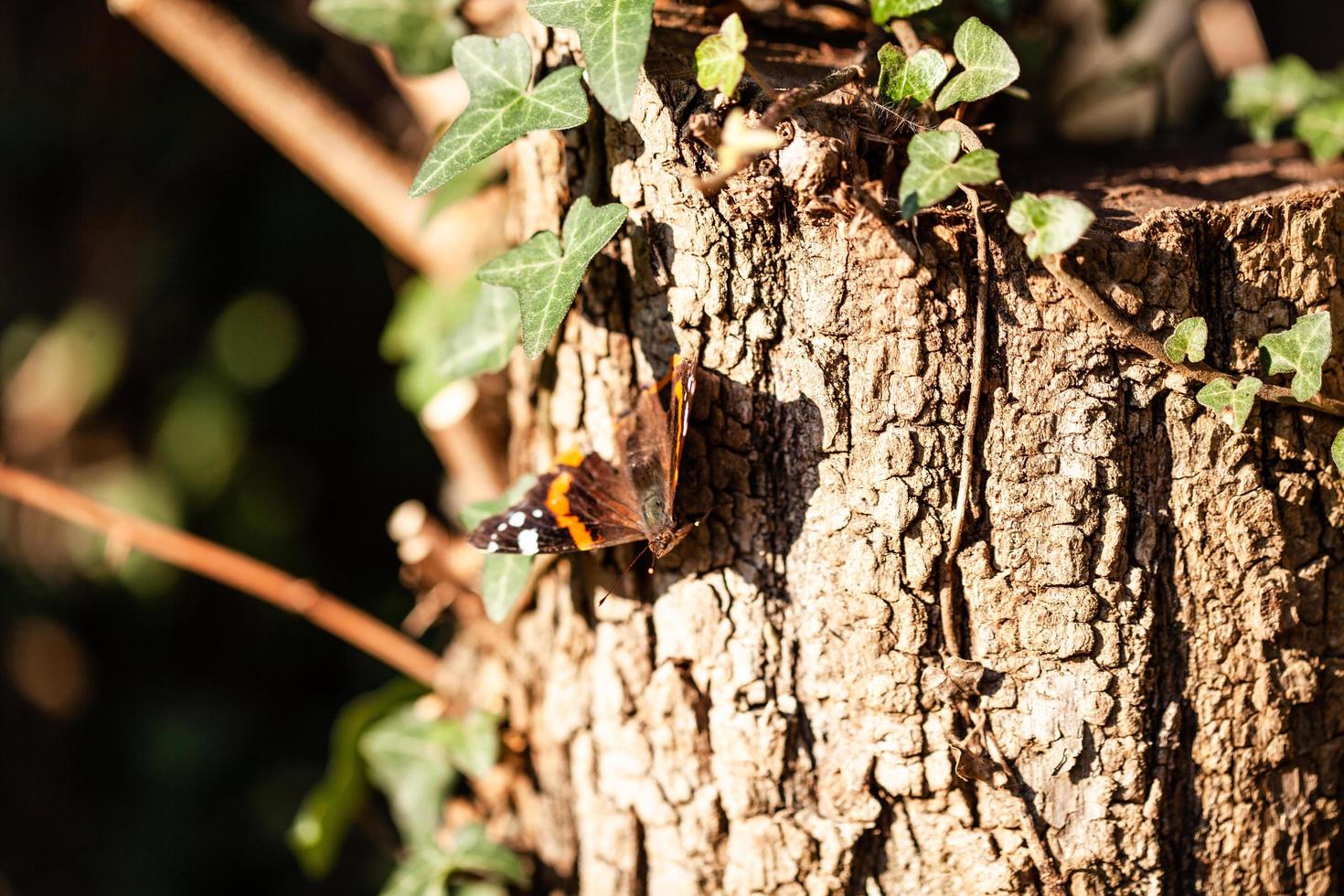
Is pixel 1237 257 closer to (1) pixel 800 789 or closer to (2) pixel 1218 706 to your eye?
(2) pixel 1218 706

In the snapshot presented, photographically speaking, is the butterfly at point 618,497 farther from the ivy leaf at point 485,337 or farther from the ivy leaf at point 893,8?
the ivy leaf at point 893,8

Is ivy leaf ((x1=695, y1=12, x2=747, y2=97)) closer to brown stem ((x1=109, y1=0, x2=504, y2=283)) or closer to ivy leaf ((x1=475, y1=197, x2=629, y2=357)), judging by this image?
ivy leaf ((x1=475, y1=197, x2=629, y2=357))

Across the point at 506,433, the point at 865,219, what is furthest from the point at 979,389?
the point at 506,433

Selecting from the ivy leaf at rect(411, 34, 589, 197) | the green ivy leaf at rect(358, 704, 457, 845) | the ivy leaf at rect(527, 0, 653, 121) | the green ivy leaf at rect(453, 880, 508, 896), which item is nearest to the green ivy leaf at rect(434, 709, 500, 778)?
the green ivy leaf at rect(358, 704, 457, 845)

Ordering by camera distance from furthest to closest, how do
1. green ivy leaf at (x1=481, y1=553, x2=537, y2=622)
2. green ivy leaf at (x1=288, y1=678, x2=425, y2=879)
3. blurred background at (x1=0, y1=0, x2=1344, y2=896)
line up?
1. blurred background at (x1=0, y1=0, x2=1344, y2=896)
2. green ivy leaf at (x1=288, y1=678, x2=425, y2=879)
3. green ivy leaf at (x1=481, y1=553, x2=537, y2=622)

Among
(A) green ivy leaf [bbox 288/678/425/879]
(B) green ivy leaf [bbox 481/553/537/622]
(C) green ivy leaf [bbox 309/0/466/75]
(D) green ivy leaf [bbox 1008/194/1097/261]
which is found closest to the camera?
(D) green ivy leaf [bbox 1008/194/1097/261]

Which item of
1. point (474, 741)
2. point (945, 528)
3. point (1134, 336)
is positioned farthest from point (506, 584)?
point (1134, 336)

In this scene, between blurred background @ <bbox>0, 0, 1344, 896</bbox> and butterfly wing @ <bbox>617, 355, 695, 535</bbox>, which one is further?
blurred background @ <bbox>0, 0, 1344, 896</bbox>
